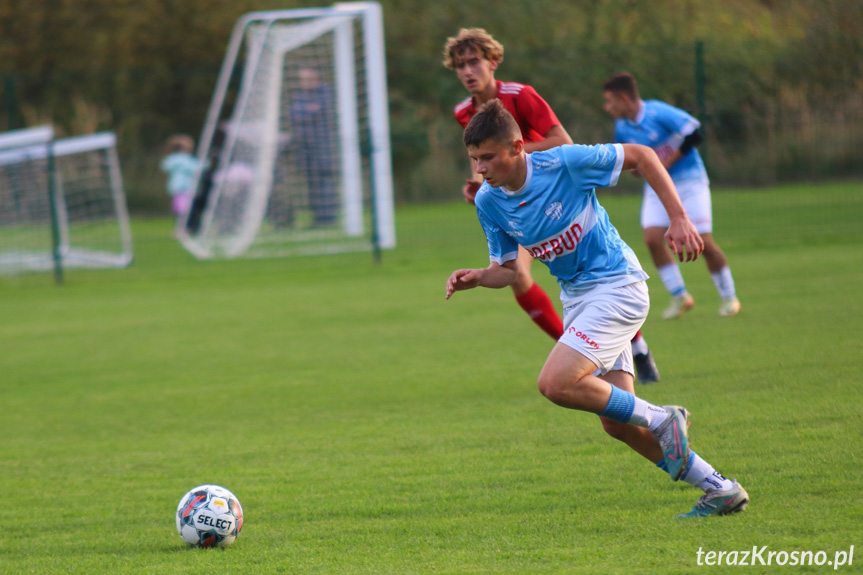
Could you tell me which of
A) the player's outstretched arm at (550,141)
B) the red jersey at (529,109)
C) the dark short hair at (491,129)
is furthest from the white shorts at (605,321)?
the red jersey at (529,109)

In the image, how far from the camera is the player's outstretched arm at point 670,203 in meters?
3.76

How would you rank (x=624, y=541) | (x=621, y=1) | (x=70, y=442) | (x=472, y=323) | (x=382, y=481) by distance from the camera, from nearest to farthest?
1. (x=624, y=541)
2. (x=382, y=481)
3. (x=70, y=442)
4. (x=472, y=323)
5. (x=621, y=1)

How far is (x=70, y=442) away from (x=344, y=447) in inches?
69.9

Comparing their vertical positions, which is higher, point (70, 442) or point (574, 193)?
point (574, 193)

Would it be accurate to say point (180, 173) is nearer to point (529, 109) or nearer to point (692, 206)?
point (692, 206)

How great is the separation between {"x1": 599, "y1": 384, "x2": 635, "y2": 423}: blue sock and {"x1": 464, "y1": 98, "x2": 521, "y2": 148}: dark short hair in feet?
3.51

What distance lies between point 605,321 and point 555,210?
491 mm

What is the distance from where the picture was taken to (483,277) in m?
4.15

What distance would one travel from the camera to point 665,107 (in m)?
8.09

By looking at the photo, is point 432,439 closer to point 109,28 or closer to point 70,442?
point 70,442

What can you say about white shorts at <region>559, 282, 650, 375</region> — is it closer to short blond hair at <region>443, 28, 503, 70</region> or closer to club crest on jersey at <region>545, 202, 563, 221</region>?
club crest on jersey at <region>545, 202, 563, 221</region>

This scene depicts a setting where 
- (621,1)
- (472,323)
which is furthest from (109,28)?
(472,323)

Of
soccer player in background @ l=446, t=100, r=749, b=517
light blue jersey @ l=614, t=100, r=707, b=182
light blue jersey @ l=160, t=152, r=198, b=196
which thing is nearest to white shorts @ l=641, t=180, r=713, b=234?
light blue jersey @ l=614, t=100, r=707, b=182

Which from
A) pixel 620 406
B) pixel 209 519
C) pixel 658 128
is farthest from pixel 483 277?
pixel 658 128
